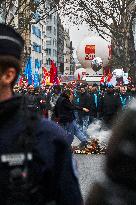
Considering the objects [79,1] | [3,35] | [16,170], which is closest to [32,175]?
[16,170]

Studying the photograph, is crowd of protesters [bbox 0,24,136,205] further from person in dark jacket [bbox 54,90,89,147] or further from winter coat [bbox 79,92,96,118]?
winter coat [bbox 79,92,96,118]

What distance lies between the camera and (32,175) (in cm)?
262

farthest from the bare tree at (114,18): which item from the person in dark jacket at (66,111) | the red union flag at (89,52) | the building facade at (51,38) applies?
the building facade at (51,38)

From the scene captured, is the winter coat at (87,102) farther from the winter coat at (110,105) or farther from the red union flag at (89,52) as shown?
the red union flag at (89,52)

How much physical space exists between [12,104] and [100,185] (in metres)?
0.45

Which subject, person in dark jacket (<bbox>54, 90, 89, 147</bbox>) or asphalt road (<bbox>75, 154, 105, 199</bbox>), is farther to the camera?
person in dark jacket (<bbox>54, 90, 89, 147</bbox>)

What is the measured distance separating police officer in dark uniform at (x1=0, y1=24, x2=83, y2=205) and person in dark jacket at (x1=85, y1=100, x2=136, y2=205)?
187 millimetres

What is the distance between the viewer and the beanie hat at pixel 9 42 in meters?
2.77

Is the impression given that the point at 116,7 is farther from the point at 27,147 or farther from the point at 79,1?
the point at 27,147

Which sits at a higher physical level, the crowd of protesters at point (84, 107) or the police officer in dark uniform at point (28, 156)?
the police officer in dark uniform at point (28, 156)

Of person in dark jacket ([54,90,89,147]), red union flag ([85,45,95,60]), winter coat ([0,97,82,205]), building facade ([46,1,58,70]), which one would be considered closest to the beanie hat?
winter coat ([0,97,82,205])

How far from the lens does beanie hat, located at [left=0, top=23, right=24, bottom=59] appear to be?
2767 mm

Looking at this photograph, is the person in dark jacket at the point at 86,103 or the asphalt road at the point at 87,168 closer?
the asphalt road at the point at 87,168

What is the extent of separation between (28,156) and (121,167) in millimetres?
365
